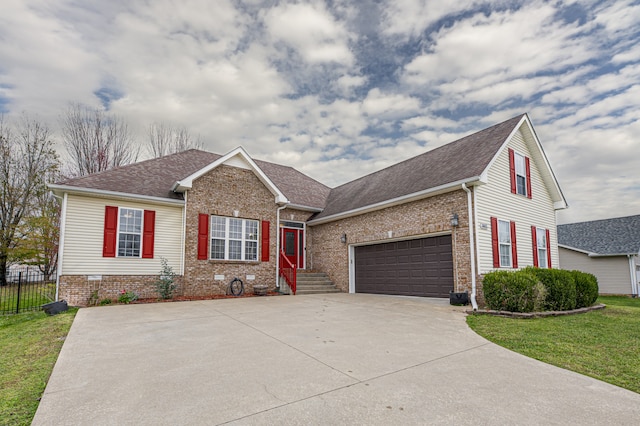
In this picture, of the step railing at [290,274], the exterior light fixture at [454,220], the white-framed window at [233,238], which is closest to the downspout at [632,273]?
the exterior light fixture at [454,220]

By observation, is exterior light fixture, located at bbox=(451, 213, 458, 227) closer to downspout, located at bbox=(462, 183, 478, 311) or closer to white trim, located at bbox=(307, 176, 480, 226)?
downspout, located at bbox=(462, 183, 478, 311)

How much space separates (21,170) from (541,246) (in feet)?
90.8

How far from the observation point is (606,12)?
31.2ft

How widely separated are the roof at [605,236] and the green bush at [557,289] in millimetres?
15487

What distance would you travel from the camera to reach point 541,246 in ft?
43.6

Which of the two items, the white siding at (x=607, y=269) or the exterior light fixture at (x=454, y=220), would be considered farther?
the white siding at (x=607, y=269)

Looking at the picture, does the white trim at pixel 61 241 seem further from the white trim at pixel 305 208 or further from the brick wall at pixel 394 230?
the brick wall at pixel 394 230

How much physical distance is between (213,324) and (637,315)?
35.5ft

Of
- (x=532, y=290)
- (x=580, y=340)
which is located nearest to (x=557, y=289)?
(x=532, y=290)

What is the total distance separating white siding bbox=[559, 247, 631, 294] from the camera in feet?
67.4

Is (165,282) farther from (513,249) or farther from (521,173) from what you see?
(521,173)

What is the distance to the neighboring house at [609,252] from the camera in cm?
2033

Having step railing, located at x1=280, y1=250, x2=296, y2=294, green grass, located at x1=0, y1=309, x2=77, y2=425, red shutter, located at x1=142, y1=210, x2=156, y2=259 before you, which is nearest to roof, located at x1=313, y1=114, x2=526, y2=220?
step railing, located at x1=280, y1=250, x2=296, y2=294

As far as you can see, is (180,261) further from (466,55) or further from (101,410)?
(466,55)
